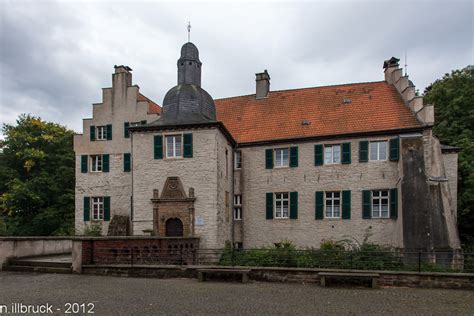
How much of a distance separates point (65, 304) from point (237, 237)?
492 inches

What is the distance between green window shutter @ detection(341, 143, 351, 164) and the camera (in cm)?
1838

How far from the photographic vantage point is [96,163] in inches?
844

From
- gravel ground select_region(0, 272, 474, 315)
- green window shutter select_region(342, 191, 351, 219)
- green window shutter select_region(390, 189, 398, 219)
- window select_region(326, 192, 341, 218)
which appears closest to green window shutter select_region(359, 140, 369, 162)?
green window shutter select_region(342, 191, 351, 219)

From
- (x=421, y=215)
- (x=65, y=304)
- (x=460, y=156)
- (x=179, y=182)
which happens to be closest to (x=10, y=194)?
(x=179, y=182)

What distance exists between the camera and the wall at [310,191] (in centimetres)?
1772

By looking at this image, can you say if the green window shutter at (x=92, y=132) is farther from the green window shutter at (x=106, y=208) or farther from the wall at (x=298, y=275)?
the wall at (x=298, y=275)

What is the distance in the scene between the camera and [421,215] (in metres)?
15.6

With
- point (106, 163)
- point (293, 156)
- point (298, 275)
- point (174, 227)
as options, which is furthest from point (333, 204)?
point (106, 163)

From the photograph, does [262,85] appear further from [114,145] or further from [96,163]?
[96,163]

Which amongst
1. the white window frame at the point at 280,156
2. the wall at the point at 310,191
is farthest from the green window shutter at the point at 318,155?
the white window frame at the point at 280,156

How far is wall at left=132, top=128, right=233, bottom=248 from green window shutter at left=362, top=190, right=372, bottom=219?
6691 mm

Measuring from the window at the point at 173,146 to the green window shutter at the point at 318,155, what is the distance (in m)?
6.74

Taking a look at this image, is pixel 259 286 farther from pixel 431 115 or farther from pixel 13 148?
pixel 13 148

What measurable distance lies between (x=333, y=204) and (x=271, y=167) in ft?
11.9
